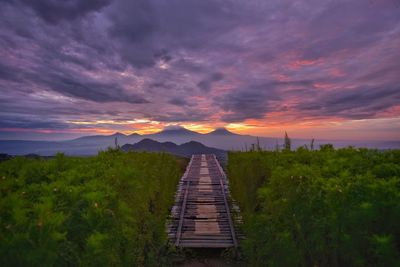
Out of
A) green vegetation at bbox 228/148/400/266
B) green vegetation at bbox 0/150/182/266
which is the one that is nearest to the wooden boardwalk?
green vegetation at bbox 228/148/400/266

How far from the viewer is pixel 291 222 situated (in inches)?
186

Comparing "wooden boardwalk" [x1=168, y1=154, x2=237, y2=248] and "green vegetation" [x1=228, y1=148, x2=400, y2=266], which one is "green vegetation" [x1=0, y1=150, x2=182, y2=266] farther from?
"wooden boardwalk" [x1=168, y1=154, x2=237, y2=248]

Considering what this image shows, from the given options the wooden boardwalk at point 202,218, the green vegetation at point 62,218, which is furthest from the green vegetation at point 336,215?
the wooden boardwalk at point 202,218

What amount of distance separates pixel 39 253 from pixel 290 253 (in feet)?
11.1

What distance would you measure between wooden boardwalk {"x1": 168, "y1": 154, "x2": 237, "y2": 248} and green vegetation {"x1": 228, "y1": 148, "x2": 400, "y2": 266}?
3.57 metres

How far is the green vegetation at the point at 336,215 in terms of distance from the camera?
3.37 meters

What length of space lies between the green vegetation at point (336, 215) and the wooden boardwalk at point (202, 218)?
141 inches

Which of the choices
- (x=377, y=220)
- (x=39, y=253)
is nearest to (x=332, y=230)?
(x=377, y=220)

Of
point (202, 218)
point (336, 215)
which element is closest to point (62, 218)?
point (336, 215)

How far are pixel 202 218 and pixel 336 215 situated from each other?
860 centimetres

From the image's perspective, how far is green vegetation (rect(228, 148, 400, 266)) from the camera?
337cm

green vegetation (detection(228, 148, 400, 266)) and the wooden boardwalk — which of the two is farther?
the wooden boardwalk

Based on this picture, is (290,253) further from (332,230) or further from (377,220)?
(377,220)

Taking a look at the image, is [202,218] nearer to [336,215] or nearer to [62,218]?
[336,215]
